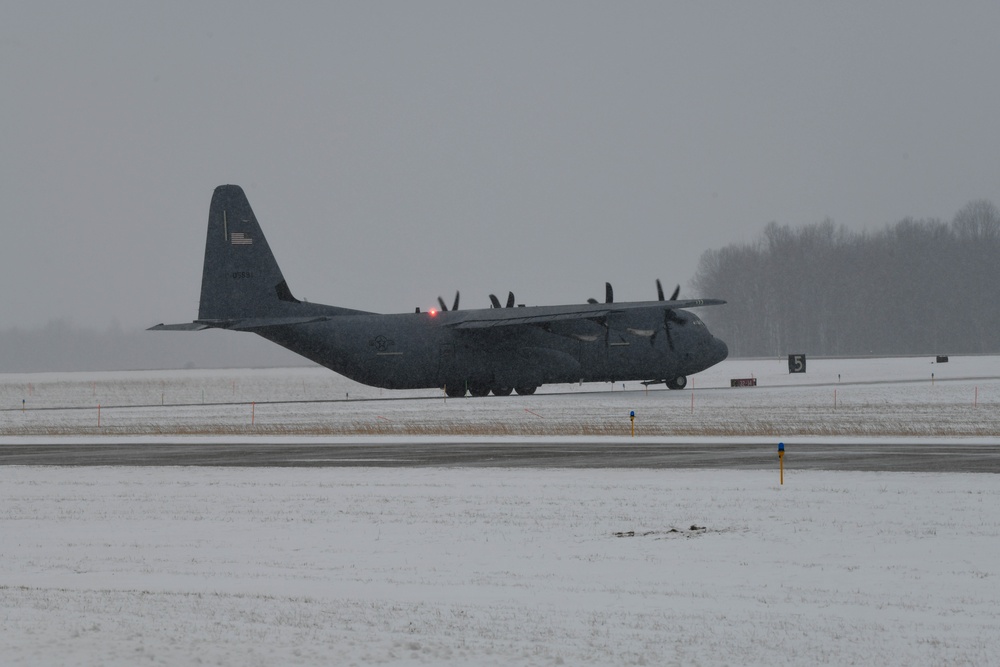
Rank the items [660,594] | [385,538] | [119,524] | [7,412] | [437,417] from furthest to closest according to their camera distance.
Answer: [7,412]
[437,417]
[119,524]
[385,538]
[660,594]

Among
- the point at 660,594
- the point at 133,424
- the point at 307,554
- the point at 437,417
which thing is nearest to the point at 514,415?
the point at 437,417

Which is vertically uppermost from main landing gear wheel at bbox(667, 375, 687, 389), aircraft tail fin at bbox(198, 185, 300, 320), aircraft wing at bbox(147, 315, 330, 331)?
aircraft tail fin at bbox(198, 185, 300, 320)

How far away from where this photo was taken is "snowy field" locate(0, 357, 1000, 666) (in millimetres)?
9852

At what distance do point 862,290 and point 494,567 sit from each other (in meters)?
149

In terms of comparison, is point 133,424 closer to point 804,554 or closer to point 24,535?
point 24,535

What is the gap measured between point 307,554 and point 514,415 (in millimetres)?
29503

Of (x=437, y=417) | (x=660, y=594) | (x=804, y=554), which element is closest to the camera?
(x=660, y=594)

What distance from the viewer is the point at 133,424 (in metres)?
44.0

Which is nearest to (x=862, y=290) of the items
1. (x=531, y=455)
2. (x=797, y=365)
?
(x=797, y=365)

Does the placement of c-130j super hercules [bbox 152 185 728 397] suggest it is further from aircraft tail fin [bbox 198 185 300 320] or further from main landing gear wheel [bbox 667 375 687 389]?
main landing gear wheel [bbox 667 375 687 389]

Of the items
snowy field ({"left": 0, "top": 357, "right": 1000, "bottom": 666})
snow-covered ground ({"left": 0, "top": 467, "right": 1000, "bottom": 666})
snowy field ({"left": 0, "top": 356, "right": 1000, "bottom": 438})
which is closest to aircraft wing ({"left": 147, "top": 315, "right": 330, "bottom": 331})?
snowy field ({"left": 0, "top": 356, "right": 1000, "bottom": 438})

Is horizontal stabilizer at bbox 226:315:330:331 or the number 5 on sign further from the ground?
horizontal stabilizer at bbox 226:315:330:331

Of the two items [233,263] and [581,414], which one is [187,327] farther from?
[581,414]

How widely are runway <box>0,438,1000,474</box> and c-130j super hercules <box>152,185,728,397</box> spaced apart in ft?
56.8
